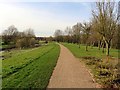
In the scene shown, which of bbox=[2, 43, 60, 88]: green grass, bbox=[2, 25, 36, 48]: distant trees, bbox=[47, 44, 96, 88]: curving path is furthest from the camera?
bbox=[2, 25, 36, 48]: distant trees

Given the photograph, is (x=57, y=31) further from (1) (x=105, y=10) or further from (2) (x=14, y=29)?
(1) (x=105, y=10)

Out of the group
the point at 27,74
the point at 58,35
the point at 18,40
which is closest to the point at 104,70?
the point at 27,74

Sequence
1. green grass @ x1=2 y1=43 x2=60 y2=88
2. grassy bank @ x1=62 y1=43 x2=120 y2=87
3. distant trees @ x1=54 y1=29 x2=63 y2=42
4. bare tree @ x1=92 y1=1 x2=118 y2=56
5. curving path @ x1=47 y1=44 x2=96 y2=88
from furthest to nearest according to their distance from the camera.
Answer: distant trees @ x1=54 y1=29 x2=63 y2=42
bare tree @ x1=92 y1=1 x2=118 y2=56
grassy bank @ x1=62 y1=43 x2=120 y2=87
green grass @ x1=2 y1=43 x2=60 y2=88
curving path @ x1=47 y1=44 x2=96 y2=88

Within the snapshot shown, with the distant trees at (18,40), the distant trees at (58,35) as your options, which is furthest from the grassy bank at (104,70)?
the distant trees at (58,35)

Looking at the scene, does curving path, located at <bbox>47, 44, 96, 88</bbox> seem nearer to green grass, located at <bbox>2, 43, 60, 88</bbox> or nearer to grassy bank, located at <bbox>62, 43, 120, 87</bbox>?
green grass, located at <bbox>2, 43, 60, 88</bbox>

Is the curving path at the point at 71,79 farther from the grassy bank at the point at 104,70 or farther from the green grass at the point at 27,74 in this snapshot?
the grassy bank at the point at 104,70

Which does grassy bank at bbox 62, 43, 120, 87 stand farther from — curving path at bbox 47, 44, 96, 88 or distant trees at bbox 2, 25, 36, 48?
distant trees at bbox 2, 25, 36, 48

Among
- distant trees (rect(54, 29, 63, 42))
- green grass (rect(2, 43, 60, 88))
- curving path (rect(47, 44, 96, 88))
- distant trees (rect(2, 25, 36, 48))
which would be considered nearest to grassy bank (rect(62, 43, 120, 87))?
curving path (rect(47, 44, 96, 88))

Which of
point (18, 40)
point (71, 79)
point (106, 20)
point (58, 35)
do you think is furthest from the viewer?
point (58, 35)

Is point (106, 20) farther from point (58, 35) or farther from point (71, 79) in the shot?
point (58, 35)

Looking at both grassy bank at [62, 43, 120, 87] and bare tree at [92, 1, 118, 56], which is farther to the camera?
bare tree at [92, 1, 118, 56]

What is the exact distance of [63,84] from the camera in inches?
441

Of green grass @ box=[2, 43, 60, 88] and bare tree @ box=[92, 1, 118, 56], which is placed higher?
bare tree @ box=[92, 1, 118, 56]

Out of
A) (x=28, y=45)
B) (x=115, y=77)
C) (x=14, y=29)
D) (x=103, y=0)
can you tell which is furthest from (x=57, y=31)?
(x=115, y=77)
